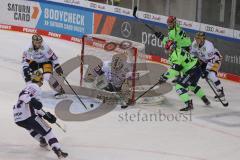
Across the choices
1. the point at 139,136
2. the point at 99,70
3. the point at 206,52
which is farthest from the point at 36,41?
the point at 206,52

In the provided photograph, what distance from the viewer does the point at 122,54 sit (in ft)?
40.1

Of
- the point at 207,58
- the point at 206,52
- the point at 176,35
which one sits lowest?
the point at 207,58

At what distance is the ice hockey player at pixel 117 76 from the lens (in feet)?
39.1

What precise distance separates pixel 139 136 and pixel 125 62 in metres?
2.54

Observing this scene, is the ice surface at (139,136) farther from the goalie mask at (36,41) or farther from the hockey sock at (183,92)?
the goalie mask at (36,41)

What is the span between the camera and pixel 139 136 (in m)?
9.91

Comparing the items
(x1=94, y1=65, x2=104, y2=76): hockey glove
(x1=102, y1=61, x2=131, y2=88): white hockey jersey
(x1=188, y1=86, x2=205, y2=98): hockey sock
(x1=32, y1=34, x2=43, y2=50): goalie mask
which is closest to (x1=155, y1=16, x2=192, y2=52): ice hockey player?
(x1=188, y1=86, x2=205, y2=98): hockey sock

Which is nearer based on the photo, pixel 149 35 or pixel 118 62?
pixel 118 62

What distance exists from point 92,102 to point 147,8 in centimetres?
772

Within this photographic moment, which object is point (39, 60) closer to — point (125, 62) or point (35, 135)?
point (125, 62)

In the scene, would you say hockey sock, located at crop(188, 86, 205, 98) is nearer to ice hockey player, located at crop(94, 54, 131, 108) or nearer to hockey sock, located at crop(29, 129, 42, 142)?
ice hockey player, located at crop(94, 54, 131, 108)

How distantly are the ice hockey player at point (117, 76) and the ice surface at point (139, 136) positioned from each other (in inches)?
16.8

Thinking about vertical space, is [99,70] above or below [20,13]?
below

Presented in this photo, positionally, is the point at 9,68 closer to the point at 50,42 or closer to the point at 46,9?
the point at 50,42
